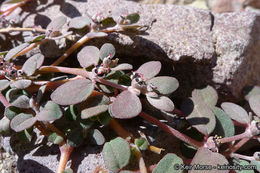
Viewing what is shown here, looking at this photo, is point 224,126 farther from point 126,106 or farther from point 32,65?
point 32,65

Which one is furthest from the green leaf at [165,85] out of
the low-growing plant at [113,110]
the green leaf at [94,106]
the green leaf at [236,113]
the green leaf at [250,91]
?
the green leaf at [250,91]

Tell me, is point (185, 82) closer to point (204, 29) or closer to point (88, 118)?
point (204, 29)

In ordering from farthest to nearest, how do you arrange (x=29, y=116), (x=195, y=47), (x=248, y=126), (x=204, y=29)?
1. (x=204, y=29)
2. (x=195, y=47)
3. (x=248, y=126)
4. (x=29, y=116)

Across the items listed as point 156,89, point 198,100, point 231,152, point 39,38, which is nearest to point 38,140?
point 39,38

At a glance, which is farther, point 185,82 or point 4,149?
point 185,82

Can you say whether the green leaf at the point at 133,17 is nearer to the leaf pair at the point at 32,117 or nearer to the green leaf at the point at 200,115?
the green leaf at the point at 200,115

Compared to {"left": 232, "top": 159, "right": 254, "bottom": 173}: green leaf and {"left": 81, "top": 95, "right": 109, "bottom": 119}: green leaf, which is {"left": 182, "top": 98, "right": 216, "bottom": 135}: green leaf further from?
{"left": 81, "top": 95, "right": 109, "bottom": 119}: green leaf
